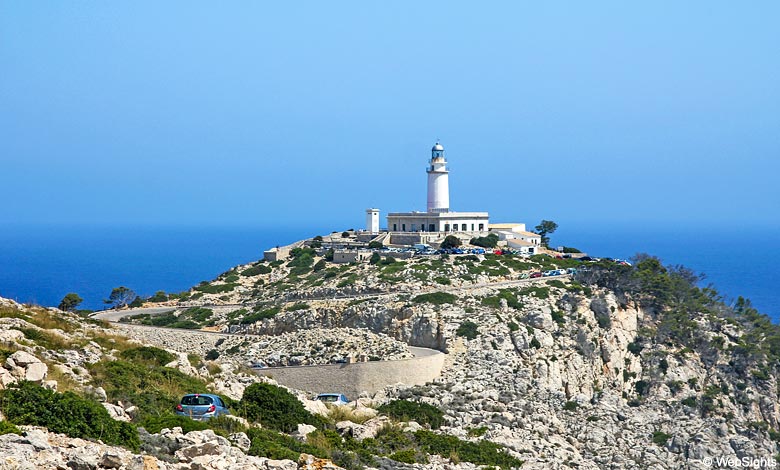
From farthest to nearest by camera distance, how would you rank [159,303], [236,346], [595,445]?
[159,303]
[236,346]
[595,445]

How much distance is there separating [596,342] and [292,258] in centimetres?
2736

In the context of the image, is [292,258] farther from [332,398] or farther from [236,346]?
[332,398]

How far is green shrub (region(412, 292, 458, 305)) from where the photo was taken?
49281mm

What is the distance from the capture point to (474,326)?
1809 inches

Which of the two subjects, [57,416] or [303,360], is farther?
[303,360]

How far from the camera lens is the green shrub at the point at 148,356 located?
98.1 ft

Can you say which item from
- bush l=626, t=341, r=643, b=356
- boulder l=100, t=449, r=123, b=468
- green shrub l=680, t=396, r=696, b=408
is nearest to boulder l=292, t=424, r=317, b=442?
boulder l=100, t=449, r=123, b=468

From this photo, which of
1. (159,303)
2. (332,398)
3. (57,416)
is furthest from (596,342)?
(57,416)

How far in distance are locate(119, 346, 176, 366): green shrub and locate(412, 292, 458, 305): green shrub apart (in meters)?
19.6

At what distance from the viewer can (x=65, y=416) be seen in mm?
18781

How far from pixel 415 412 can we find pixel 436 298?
1778 cm

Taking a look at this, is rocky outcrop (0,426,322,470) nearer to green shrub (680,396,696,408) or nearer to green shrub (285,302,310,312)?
green shrub (285,302,310,312)

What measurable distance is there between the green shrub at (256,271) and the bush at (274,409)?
40.9 meters

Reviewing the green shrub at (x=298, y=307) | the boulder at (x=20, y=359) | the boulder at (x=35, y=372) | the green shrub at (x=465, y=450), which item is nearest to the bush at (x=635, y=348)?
the green shrub at (x=298, y=307)
